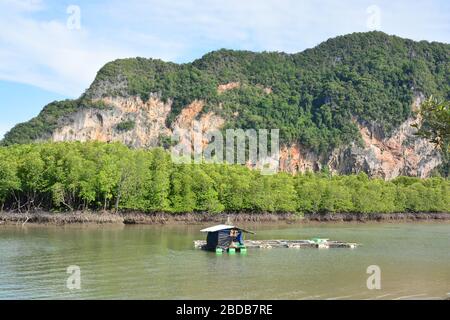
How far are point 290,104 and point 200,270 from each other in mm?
132539

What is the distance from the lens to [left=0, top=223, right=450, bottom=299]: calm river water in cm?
2053

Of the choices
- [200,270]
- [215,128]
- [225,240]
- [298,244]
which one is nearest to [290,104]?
[215,128]

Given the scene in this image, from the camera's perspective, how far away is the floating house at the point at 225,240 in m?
32.7

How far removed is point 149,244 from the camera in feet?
117

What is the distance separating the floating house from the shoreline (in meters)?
21.6

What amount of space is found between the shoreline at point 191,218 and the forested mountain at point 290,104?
4116 centimetres

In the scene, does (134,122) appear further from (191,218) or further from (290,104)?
(191,218)

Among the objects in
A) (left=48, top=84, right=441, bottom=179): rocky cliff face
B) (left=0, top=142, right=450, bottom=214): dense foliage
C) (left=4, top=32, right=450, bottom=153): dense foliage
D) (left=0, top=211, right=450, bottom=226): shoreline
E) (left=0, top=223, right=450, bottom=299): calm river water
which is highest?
(left=4, top=32, right=450, bottom=153): dense foliage

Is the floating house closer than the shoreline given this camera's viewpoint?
Yes

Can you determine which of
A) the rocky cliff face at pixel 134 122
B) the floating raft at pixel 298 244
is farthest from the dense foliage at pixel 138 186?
the rocky cliff face at pixel 134 122

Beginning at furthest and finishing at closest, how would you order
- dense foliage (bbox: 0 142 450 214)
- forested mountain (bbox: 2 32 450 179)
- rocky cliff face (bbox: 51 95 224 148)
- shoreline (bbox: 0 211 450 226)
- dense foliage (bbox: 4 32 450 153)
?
dense foliage (bbox: 4 32 450 153), forested mountain (bbox: 2 32 450 179), rocky cliff face (bbox: 51 95 224 148), dense foliage (bbox: 0 142 450 214), shoreline (bbox: 0 211 450 226)

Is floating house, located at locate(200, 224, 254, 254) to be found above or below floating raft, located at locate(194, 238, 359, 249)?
above

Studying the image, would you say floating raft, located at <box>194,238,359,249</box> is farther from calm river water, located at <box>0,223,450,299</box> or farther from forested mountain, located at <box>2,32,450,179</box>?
forested mountain, located at <box>2,32,450,179</box>

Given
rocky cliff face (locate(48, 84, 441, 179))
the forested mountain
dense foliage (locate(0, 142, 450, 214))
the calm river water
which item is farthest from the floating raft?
rocky cliff face (locate(48, 84, 441, 179))
